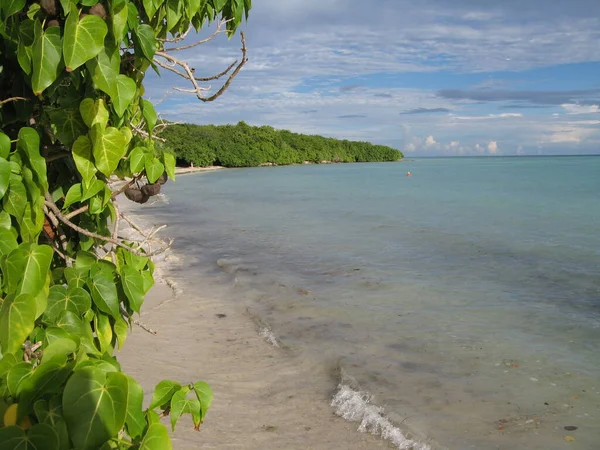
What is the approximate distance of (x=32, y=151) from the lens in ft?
5.96

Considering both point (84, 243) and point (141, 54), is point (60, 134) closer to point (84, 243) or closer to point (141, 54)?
point (141, 54)

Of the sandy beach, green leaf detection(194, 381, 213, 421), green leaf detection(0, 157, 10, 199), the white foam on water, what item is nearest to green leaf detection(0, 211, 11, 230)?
green leaf detection(0, 157, 10, 199)

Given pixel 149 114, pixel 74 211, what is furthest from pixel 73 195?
pixel 149 114

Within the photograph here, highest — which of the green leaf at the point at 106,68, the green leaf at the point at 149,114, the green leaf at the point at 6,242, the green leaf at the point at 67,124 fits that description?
the green leaf at the point at 106,68

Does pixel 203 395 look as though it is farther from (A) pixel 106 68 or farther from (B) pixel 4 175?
(A) pixel 106 68

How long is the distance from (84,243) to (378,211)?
22928 millimetres

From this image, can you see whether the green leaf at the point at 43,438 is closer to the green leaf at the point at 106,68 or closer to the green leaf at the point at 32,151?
the green leaf at the point at 32,151

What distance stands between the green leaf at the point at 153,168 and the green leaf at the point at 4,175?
0.50m

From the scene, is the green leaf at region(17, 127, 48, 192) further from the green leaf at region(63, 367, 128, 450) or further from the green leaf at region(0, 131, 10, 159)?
the green leaf at region(63, 367, 128, 450)

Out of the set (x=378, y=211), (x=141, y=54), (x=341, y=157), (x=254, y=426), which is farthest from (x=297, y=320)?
(x=341, y=157)

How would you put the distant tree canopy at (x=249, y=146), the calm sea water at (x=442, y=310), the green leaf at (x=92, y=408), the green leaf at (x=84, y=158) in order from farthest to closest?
the distant tree canopy at (x=249, y=146) < the calm sea water at (x=442, y=310) < the green leaf at (x=84, y=158) < the green leaf at (x=92, y=408)

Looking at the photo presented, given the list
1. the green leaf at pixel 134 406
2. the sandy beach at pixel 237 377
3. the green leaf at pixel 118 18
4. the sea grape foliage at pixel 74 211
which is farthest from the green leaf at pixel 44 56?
the sandy beach at pixel 237 377

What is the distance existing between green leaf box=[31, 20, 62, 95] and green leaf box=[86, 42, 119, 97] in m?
0.10

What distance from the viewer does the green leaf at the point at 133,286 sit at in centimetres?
209
